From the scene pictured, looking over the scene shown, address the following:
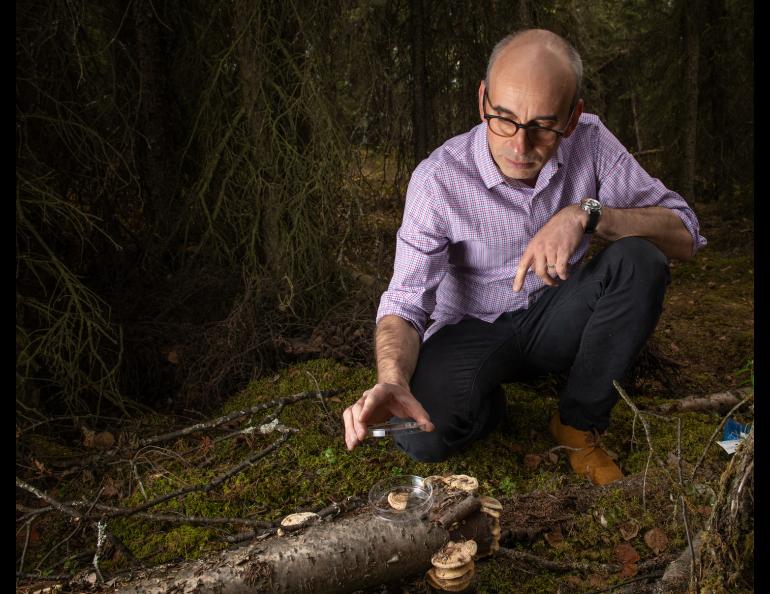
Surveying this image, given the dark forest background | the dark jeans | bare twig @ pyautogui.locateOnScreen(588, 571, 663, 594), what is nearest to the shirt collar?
the dark jeans

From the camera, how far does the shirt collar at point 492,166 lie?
9.31 feet

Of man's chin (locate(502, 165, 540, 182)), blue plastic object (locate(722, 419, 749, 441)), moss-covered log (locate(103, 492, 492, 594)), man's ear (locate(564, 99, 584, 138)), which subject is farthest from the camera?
blue plastic object (locate(722, 419, 749, 441))

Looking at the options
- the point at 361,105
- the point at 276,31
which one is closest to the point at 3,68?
the point at 276,31

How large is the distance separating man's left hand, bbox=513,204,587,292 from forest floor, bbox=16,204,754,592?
2.26ft

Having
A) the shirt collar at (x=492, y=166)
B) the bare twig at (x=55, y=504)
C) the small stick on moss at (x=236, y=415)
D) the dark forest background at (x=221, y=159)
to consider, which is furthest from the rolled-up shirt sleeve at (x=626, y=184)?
the bare twig at (x=55, y=504)

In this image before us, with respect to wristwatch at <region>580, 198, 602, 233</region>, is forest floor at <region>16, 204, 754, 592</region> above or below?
below

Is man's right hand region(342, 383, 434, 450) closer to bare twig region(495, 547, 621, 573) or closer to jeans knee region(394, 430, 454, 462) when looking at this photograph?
bare twig region(495, 547, 621, 573)

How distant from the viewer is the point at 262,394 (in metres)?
3.79

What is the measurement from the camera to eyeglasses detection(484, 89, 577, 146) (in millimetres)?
2578

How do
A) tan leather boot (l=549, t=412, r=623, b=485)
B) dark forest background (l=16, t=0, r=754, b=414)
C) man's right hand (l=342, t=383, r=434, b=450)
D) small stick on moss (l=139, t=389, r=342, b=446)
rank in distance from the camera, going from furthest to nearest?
1. dark forest background (l=16, t=0, r=754, b=414)
2. small stick on moss (l=139, t=389, r=342, b=446)
3. tan leather boot (l=549, t=412, r=623, b=485)
4. man's right hand (l=342, t=383, r=434, b=450)

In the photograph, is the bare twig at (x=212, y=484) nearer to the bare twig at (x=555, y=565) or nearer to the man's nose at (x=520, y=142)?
the bare twig at (x=555, y=565)

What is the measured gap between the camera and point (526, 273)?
8.99ft

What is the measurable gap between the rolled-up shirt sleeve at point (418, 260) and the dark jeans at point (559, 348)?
0.93 feet

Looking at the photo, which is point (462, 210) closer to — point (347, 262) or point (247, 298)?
point (247, 298)
